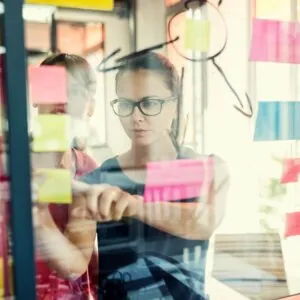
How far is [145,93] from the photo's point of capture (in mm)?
1393

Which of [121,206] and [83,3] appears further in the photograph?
[121,206]

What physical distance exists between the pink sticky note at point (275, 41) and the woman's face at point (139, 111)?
280mm

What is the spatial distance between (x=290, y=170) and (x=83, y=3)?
764mm

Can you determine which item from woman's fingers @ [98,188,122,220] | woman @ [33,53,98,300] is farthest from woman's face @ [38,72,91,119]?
woman's fingers @ [98,188,122,220]

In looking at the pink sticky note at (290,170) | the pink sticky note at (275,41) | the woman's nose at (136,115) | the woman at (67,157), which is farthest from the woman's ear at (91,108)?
the pink sticky note at (290,170)

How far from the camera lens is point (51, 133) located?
4.11 feet

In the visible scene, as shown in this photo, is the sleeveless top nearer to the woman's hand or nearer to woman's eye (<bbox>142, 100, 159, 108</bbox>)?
the woman's hand

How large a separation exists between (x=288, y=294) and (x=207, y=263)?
0.96 ft

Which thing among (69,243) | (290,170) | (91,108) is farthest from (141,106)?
(290,170)

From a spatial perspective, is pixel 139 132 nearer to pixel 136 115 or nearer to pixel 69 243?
pixel 136 115

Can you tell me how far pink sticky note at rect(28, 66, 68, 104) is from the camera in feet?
3.93

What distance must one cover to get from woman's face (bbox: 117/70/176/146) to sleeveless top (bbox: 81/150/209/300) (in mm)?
90

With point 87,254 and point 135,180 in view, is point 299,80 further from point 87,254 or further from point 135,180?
point 87,254

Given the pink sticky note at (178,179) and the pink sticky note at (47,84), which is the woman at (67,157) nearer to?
the pink sticky note at (47,84)
